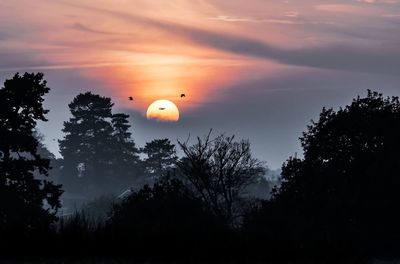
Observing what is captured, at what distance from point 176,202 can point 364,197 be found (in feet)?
43.7

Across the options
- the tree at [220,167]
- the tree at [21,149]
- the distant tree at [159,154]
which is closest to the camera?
the tree at [21,149]

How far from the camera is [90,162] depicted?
520ft

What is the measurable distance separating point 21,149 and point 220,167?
28.8 meters

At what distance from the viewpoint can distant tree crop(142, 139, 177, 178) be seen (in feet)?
470

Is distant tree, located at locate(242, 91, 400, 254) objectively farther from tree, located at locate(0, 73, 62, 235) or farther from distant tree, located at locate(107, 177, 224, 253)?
tree, located at locate(0, 73, 62, 235)

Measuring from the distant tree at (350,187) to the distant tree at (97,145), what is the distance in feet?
341

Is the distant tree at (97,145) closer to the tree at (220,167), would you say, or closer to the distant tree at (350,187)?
the tree at (220,167)

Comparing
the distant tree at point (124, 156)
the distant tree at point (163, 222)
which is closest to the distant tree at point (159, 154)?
the distant tree at point (124, 156)

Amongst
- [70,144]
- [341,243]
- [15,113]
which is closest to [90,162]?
[70,144]

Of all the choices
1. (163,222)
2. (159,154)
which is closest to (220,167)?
(163,222)

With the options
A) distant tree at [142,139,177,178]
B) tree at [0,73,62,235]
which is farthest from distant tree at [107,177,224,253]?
distant tree at [142,139,177,178]

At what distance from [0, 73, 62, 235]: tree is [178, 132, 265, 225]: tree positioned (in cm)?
2109

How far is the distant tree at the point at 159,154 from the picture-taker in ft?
470

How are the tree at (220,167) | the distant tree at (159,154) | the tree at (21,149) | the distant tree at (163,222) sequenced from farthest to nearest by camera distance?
the distant tree at (159,154) → the tree at (220,167) → the tree at (21,149) → the distant tree at (163,222)
